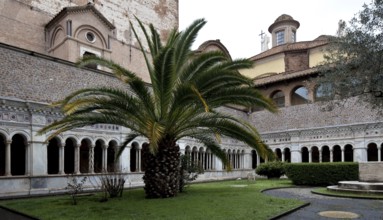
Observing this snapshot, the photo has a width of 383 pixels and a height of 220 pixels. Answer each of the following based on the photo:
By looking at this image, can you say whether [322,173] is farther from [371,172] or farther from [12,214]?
[12,214]

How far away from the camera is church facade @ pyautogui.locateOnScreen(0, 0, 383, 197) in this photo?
14008mm

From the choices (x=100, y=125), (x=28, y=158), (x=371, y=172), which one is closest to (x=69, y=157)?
(x=100, y=125)

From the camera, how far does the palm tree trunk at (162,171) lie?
37.6 feet

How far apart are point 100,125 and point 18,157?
12.8 ft

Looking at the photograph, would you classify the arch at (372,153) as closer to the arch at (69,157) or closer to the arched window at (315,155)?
the arched window at (315,155)

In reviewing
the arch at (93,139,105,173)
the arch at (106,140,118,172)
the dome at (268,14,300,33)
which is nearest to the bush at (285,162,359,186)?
the arch at (106,140,118,172)

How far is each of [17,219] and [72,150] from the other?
8649 mm

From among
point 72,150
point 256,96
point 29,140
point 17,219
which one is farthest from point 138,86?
point 72,150

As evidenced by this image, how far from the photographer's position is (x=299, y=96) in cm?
3238

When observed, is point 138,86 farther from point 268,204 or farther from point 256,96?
point 268,204

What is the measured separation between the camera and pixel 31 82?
14695 millimetres

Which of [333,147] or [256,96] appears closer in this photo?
[256,96]

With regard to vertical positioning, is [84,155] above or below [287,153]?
above

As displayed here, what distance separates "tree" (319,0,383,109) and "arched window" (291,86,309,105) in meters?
20.8
